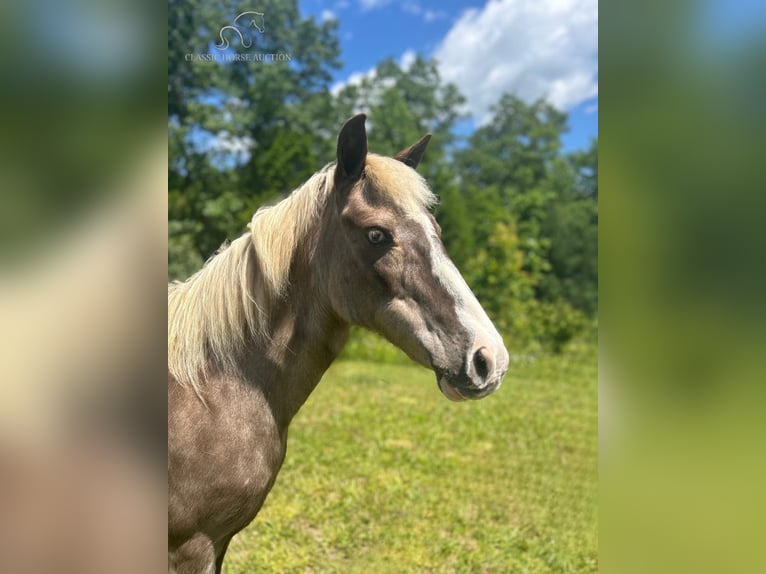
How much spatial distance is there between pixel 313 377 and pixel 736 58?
3.49ft

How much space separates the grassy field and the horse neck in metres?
1.63

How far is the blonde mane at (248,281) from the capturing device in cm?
123

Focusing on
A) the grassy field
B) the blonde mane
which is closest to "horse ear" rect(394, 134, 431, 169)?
the blonde mane

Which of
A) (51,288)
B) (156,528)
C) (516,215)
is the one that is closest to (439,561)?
(156,528)

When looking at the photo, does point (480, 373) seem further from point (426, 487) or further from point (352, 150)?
point (426, 487)

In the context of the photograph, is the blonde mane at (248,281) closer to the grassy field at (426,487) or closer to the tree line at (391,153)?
the tree line at (391,153)

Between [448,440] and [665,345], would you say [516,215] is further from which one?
[665,345]

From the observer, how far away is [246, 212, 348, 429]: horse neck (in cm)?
126

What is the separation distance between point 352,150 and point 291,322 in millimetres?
453

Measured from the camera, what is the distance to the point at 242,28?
3.92ft

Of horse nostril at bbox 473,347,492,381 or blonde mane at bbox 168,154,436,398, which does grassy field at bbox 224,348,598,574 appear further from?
horse nostril at bbox 473,347,492,381

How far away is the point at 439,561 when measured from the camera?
2.63 metres

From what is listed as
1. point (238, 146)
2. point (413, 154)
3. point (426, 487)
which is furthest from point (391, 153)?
point (413, 154)

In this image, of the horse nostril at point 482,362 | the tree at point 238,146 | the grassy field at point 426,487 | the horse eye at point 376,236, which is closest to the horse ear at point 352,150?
the horse eye at point 376,236
